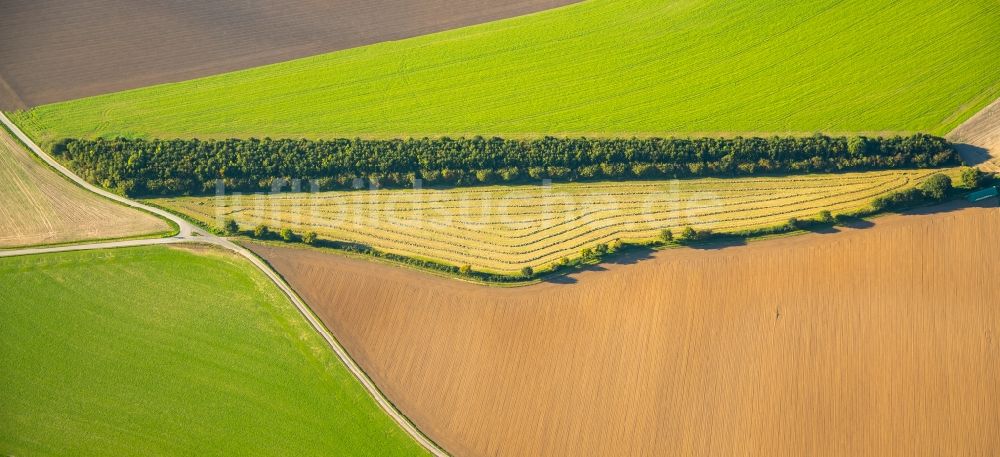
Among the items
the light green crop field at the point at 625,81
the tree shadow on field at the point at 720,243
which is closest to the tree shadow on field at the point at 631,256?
the tree shadow on field at the point at 720,243

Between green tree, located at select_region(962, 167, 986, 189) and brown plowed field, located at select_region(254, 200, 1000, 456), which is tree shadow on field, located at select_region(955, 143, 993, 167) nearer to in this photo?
green tree, located at select_region(962, 167, 986, 189)

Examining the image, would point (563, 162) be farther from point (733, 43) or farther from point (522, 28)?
point (733, 43)

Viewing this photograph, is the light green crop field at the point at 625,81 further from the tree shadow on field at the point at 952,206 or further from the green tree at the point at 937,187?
the tree shadow on field at the point at 952,206

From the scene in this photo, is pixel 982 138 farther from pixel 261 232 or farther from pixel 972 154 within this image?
pixel 261 232

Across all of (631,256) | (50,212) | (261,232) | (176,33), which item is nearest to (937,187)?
(631,256)

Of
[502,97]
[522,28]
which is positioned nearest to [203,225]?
[502,97]
